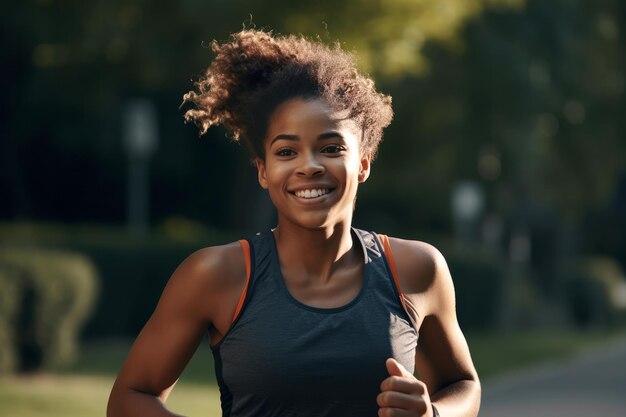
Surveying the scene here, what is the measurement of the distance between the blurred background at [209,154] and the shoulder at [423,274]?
25.4 feet

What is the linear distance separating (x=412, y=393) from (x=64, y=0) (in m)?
14.1

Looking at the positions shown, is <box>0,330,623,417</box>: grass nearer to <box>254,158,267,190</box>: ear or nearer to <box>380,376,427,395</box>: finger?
<box>254,158,267,190</box>: ear

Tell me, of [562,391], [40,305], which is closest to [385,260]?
[40,305]

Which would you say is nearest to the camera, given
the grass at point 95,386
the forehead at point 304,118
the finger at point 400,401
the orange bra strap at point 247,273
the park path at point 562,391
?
the finger at point 400,401

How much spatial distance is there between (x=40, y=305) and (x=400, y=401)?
988 centimetres

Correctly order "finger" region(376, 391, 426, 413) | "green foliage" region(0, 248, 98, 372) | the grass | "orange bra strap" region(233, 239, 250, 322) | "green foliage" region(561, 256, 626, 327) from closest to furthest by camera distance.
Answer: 1. "finger" region(376, 391, 426, 413)
2. "orange bra strap" region(233, 239, 250, 322)
3. the grass
4. "green foliage" region(0, 248, 98, 372)
5. "green foliage" region(561, 256, 626, 327)

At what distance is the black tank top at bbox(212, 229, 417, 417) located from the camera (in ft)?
9.69

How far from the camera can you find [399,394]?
2885 millimetres

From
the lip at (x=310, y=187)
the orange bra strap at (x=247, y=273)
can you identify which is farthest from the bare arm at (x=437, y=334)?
the orange bra strap at (x=247, y=273)

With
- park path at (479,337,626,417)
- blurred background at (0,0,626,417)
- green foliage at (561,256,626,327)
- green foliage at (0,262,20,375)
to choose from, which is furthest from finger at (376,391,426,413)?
green foliage at (561,256,626,327)

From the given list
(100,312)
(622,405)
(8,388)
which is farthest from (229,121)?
(100,312)

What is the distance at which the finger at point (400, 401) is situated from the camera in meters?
2.88

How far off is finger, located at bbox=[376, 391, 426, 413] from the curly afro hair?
616 mm

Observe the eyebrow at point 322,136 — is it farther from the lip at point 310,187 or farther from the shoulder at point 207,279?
the shoulder at point 207,279
